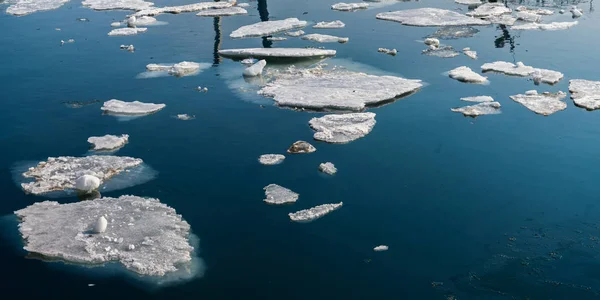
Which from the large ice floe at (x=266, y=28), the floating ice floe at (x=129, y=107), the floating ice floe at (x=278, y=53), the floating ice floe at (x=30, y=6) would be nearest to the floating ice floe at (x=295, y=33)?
the large ice floe at (x=266, y=28)

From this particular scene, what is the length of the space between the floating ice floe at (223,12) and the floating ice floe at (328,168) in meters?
8.11

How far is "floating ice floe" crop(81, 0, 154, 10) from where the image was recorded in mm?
15457

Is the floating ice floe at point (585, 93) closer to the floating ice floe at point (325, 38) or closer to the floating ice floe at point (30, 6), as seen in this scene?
the floating ice floe at point (325, 38)

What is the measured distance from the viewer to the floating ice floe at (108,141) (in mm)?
7918

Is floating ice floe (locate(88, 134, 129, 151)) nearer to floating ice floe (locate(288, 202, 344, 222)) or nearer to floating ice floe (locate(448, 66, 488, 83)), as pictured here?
floating ice floe (locate(288, 202, 344, 222))

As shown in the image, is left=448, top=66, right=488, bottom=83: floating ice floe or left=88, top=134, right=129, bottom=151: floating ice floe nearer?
left=88, top=134, right=129, bottom=151: floating ice floe

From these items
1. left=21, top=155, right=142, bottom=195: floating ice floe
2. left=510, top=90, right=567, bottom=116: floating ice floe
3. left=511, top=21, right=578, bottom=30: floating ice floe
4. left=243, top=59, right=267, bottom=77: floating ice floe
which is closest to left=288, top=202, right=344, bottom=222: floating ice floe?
left=21, top=155, right=142, bottom=195: floating ice floe

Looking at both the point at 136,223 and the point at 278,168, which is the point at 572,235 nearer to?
the point at 278,168

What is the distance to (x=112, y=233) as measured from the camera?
19.8 feet

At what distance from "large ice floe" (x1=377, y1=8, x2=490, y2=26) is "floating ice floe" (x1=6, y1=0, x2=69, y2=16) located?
798 centimetres

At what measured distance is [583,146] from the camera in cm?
794

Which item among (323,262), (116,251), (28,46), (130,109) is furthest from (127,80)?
(323,262)

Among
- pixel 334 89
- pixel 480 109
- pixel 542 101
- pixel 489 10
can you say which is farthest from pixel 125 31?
pixel 542 101

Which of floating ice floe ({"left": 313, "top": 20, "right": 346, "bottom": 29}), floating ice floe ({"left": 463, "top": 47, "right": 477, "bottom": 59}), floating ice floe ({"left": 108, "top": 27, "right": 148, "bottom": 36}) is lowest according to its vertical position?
floating ice floe ({"left": 463, "top": 47, "right": 477, "bottom": 59})
